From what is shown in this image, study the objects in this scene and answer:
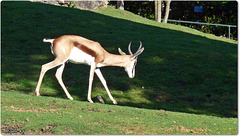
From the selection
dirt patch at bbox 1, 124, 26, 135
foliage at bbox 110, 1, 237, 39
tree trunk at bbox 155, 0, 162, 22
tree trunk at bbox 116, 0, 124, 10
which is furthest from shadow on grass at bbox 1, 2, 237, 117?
tree trunk at bbox 116, 0, 124, 10

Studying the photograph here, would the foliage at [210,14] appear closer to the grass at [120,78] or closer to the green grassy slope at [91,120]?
the grass at [120,78]

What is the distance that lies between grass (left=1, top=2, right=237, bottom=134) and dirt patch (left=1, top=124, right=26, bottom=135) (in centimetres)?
14

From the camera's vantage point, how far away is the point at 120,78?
15.1 metres

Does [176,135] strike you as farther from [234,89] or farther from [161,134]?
[234,89]

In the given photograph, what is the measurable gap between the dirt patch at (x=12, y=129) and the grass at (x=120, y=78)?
14 centimetres

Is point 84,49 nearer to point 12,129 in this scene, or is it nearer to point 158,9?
point 12,129

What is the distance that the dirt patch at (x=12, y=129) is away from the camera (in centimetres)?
671

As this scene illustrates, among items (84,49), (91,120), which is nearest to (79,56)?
(84,49)

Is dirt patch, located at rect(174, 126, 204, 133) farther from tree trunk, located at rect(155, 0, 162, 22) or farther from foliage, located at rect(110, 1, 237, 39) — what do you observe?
tree trunk, located at rect(155, 0, 162, 22)

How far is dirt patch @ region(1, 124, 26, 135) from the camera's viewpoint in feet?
22.0

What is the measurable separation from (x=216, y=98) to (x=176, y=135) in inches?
264

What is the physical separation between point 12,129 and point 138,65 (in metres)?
10.1

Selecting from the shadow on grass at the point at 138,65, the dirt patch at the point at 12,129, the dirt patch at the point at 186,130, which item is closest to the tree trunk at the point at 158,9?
the shadow on grass at the point at 138,65

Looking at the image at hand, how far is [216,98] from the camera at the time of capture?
13688 mm
